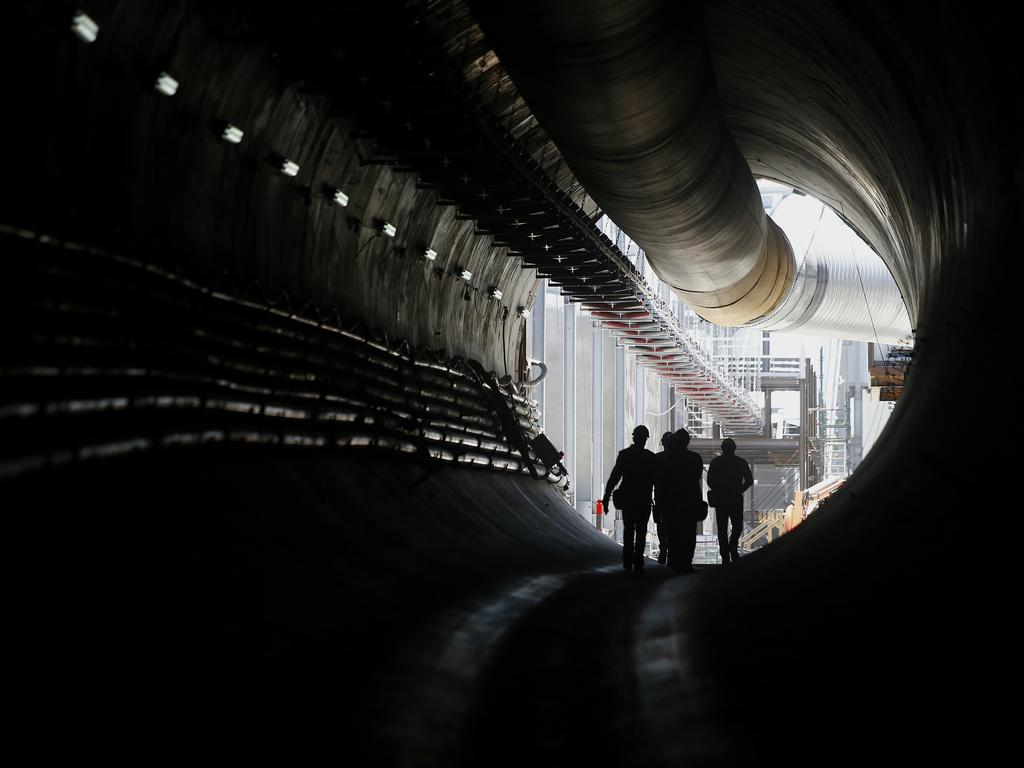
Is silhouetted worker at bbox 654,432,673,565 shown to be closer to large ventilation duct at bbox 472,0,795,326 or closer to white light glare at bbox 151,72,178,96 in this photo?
large ventilation duct at bbox 472,0,795,326

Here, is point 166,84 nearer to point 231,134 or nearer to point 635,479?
point 231,134

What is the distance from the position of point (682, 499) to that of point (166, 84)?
637cm

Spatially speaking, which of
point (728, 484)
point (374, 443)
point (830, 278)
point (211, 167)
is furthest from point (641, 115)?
point (830, 278)

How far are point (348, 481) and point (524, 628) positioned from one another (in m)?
3.16

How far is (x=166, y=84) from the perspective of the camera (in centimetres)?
855

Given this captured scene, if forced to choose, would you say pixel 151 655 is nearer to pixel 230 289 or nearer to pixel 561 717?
pixel 561 717

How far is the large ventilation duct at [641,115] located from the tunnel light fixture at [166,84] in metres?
2.35

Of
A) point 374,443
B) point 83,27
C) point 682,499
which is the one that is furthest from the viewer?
point 682,499

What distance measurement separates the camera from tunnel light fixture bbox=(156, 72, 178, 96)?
27.9 feet

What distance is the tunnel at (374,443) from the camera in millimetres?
4707

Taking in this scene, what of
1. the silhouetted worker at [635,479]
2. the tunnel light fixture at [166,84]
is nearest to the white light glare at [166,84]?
the tunnel light fixture at [166,84]

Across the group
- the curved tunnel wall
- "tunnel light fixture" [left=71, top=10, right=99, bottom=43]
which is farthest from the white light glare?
"tunnel light fixture" [left=71, top=10, right=99, bottom=43]

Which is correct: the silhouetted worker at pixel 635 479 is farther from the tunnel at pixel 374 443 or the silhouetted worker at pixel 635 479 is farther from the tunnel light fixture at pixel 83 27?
the tunnel light fixture at pixel 83 27

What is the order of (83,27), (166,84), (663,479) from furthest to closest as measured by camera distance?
(663,479), (166,84), (83,27)
